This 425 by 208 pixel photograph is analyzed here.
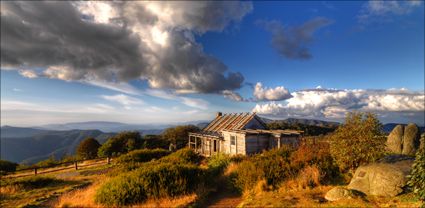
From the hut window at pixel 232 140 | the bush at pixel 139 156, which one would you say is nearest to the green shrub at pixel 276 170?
the hut window at pixel 232 140

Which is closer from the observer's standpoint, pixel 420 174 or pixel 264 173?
pixel 420 174

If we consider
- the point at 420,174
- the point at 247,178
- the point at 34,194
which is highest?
the point at 420,174

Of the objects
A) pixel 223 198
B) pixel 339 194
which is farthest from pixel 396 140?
pixel 223 198

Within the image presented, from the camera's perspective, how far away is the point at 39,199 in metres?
16.3

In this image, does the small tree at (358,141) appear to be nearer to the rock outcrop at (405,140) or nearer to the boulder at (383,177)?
the boulder at (383,177)

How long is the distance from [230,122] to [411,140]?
20.5 metres

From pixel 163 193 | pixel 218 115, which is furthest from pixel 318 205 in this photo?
pixel 218 115

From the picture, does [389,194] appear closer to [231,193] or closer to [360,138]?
[360,138]

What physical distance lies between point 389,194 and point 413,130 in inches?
497

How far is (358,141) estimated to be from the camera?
14703mm

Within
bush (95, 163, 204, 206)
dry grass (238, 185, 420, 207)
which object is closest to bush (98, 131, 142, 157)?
bush (95, 163, 204, 206)

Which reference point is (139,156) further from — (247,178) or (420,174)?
(420,174)

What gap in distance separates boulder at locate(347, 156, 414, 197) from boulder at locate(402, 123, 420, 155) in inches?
341

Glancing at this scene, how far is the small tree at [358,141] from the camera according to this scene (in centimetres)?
1433
